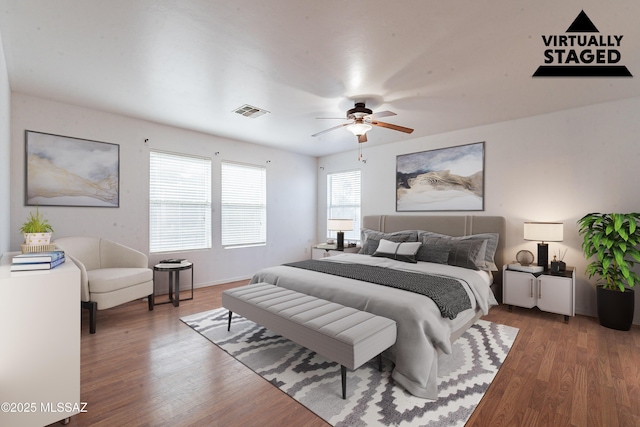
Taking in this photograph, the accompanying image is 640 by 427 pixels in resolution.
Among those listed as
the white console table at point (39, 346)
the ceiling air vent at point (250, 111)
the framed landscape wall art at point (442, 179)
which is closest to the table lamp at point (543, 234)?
the framed landscape wall art at point (442, 179)

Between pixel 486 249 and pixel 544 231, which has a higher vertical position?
pixel 544 231

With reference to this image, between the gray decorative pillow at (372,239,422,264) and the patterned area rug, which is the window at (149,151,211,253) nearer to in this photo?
the patterned area rug

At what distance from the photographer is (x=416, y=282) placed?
285 centimetres

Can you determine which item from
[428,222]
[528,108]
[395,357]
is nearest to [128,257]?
[395,357]

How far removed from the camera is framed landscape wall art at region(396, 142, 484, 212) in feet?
14.8

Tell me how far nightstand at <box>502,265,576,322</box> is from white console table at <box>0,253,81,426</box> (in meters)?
4.47

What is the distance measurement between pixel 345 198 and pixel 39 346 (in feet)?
17.4

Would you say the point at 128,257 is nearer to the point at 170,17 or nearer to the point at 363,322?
the point at 170,17

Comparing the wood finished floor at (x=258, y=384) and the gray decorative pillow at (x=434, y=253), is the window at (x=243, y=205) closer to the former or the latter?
the wood finished floor at (x=258, y=384)

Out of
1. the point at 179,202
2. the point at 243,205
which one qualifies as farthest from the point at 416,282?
the point at 179,202

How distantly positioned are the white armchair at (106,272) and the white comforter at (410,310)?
5.42 ft

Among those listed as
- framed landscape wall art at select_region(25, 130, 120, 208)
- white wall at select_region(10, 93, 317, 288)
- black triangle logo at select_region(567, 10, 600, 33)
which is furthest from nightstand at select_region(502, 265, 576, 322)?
framed landscape wall art at select_region(25, 130, 120, 208)

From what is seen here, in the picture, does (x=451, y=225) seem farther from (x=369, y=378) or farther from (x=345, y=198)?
(x=369, y=378)

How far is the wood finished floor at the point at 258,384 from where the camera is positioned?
183 centimetres
